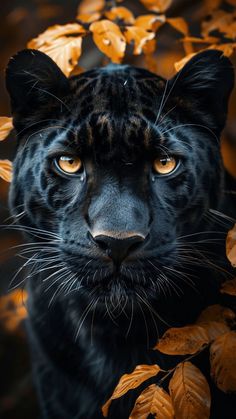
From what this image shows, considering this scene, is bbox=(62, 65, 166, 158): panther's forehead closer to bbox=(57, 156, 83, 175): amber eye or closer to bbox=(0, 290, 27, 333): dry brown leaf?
bbox=(57, 156, 83, 175): amber eye

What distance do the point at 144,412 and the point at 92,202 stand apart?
2.34ft

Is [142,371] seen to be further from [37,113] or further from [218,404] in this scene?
[37,113]

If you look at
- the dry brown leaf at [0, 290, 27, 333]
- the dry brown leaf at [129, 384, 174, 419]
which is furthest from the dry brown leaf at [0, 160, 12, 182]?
the dry brown leaf at [0, 290, 27, 333]

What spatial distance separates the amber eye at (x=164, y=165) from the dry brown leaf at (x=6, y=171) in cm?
57

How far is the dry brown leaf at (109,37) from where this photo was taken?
2.50m

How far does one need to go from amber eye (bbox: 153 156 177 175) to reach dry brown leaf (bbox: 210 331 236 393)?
61 centimetres

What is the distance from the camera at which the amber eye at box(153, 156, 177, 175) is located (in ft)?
7.09

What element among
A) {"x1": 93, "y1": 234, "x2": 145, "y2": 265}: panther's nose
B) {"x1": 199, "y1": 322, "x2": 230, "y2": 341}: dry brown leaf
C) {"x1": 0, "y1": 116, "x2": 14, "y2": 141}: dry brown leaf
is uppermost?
{"x1": 0, "y1": 116, "x2": 14, "y2": 141}: dry brown leaf

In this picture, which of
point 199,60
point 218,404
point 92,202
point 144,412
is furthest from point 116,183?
point 218,404

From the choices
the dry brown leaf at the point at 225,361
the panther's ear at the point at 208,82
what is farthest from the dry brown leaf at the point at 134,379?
the panther's ear at the point at 208,82

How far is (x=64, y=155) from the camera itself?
7.14 feet

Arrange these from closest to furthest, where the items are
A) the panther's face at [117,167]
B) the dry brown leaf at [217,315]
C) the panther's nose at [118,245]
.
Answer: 1. the panther's nose at [118,245]
2. the panther's face at [117,167]
3. the dry brown leaf at [217,315]

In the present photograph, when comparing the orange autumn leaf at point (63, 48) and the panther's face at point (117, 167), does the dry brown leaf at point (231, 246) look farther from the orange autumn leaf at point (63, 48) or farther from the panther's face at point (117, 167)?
the orange autumn leaf at point (63, 48)

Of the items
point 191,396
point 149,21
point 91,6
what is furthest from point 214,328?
point 91,6
